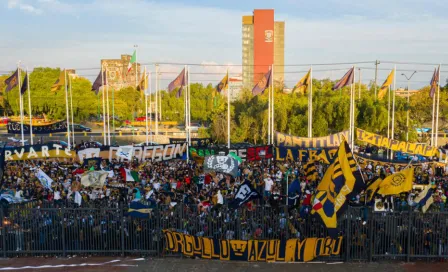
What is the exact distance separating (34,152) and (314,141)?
1631 cm

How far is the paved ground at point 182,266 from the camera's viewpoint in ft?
39.8

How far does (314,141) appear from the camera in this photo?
26500 mm

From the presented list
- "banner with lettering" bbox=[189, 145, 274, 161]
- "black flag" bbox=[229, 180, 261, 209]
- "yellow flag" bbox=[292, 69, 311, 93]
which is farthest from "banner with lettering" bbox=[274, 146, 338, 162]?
"black flag" bbox=[229, 180, 261, 209]

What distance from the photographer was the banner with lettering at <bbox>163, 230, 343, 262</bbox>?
12375 millimetres

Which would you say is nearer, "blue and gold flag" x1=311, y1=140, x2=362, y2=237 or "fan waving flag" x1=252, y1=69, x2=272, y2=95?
"blue and gold flag" x1=311, y1=140, x2=362, y2=237

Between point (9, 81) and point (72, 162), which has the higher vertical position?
point (9, 81)

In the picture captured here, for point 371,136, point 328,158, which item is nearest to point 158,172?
point 328,158

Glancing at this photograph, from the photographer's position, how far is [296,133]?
4206 cm

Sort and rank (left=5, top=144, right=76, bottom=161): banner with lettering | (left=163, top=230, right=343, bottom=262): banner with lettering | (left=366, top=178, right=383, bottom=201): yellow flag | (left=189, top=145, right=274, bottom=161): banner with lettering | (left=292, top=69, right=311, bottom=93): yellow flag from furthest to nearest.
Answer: (left=292, top=69, right=311, bottom=93): yellow flag
(left=189, top=145, right=274, bottom=161): banner with lettering
(left=5, top=144, right=76, bottom=161): banner with lettering
(left=366, top=178, right=383, bottom=201): yellow flag
(left=163, top=230, right=343, bottom=262): banner with lettering

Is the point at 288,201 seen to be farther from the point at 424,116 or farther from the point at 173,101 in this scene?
the point at 173,101

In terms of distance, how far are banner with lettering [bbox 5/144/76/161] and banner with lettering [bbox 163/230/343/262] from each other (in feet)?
42.4

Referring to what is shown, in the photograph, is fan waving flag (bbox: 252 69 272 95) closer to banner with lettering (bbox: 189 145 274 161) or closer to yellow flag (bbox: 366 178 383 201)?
banner with lettering (bbox: 189 145 274 161)

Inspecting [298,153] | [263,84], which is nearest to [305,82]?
[263,84]

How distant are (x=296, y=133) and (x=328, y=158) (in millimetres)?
20032
